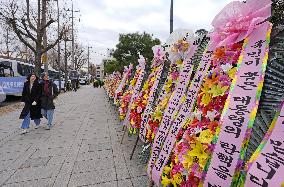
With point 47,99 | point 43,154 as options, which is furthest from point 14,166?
point 47,99

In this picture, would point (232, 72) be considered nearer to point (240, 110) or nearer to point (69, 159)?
point (240, 110)

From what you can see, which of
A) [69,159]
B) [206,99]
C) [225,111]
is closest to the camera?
[225,111]

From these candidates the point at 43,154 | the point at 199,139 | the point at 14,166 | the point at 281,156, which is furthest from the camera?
the point at 43,154

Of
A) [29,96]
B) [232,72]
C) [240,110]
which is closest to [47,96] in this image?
[29,96]

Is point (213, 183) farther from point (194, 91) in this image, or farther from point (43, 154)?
point (43, 154)

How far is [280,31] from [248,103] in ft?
2.03

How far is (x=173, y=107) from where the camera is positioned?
4176 millimetres

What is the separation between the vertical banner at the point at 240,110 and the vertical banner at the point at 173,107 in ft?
4.94

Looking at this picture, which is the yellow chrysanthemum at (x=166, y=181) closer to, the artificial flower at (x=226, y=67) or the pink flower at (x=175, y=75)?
the artificial flower at (x=226, y=67)

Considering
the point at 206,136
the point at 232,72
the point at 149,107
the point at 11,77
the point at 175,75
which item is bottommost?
the point at 11,77

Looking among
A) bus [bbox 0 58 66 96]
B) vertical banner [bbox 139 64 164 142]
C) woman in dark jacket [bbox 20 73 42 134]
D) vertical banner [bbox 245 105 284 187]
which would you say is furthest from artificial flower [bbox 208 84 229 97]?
bus [bbox 0 58 66 96]

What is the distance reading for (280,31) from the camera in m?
2.49

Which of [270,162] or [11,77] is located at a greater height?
[270,162]

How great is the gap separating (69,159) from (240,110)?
4.27m
